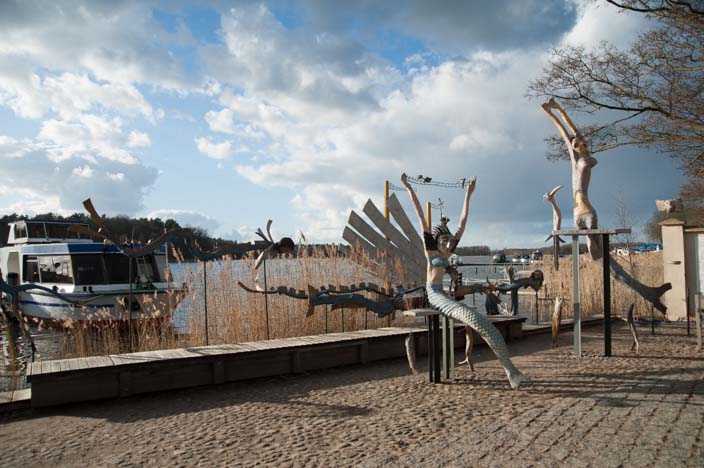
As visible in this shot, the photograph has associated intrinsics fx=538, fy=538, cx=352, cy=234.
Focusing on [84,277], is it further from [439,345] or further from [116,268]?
[439,345]

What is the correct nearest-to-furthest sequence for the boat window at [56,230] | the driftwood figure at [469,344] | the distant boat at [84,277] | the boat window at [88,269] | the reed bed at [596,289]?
the driftwood figure at [469,344] < the distant boat at [84,277] < the boat window at [88,269] < the reed bed at [596,289] < the boat window at [56,230]

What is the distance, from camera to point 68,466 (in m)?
3.81

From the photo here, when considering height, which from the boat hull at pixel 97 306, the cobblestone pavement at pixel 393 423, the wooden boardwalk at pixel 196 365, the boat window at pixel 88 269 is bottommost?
the cobblestone pavement at pixel 393 423

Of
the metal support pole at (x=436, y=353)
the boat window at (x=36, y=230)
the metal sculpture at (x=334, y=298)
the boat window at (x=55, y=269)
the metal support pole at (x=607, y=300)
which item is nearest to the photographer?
the metal support pole at (x=436, y=353)

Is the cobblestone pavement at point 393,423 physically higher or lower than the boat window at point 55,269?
lower

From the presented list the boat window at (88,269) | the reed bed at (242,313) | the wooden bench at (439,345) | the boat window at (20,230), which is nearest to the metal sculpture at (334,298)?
the wooden bench at (439,345)

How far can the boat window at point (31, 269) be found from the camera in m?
12.5

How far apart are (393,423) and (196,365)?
2.67 m

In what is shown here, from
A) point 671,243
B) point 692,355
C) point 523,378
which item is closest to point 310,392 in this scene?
point 523,378

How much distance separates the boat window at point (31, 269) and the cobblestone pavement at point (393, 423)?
8.49 meters

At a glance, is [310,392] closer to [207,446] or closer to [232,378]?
[232,378]

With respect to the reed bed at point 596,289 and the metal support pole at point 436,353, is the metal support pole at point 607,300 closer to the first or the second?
the metal support pole at point 436,353

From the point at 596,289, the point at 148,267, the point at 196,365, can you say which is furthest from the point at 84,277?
the point at 596,289

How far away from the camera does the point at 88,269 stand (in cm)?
1171
